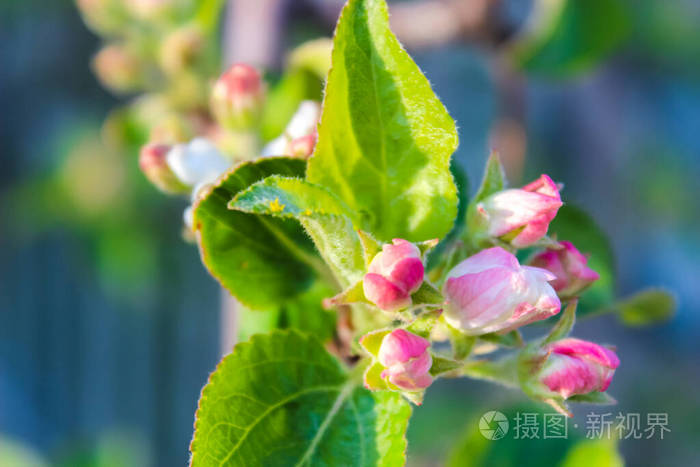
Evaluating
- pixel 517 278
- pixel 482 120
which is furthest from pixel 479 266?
pixel 482 120

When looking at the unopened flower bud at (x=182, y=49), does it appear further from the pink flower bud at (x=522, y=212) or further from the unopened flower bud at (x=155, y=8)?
the pink flower bud at (x=522, y=212)

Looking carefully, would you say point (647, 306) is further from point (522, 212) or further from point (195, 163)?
point (195, 163)

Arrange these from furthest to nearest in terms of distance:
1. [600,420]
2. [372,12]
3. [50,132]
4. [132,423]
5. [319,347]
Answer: [132,423], [50,132], [600,420], [319,347], [372,12]

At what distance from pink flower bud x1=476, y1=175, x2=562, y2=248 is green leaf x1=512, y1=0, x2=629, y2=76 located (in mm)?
620

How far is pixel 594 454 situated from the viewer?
2.62 ft

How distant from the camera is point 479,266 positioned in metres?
0.49

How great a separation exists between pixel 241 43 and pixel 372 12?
21.7 inches

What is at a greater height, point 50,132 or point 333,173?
point 50,132

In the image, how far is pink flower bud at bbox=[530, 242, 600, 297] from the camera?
0.54 m

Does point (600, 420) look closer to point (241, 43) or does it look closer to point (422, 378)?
point (422, 378)

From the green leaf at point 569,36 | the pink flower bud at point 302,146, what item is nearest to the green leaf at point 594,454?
the pink flower bud at point 302,146

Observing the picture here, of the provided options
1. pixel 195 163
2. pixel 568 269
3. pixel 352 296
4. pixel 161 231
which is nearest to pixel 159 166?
pixel 195 163

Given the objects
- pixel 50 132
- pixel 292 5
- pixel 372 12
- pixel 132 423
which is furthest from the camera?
pixel 132 423

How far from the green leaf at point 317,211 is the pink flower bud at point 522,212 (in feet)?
0.34
